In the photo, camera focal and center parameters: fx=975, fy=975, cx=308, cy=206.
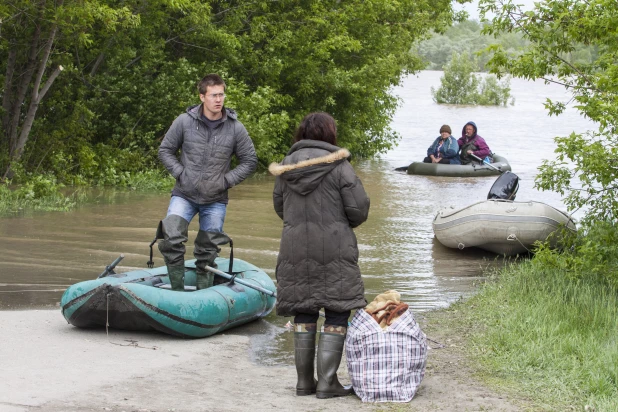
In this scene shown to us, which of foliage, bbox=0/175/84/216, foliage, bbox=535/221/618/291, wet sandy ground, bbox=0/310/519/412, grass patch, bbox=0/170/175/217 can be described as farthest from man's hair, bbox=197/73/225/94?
foliage, bbox=0/175/84/216

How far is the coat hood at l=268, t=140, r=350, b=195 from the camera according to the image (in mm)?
5949

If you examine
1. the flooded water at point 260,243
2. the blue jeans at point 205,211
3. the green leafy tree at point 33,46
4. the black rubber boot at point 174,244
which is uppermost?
the green leafy tree at point 33,46

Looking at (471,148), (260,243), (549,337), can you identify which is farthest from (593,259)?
(471,148)

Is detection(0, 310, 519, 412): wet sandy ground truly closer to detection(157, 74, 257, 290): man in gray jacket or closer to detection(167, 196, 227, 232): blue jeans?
detection(157, 74, 257, 290): man in gray jacket

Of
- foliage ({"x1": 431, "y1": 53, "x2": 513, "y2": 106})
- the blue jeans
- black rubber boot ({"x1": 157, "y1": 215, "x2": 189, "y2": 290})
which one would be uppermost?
foliage ({"x1": 431, "y1": 53, "x2": 513, "y2": 106})

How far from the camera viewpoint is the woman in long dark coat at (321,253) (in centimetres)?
595

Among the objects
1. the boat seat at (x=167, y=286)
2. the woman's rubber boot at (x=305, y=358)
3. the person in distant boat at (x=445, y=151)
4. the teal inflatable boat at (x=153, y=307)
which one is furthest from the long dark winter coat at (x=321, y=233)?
the person in distant boat at (x=445, y=151)

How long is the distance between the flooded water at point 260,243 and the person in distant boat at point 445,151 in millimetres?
994

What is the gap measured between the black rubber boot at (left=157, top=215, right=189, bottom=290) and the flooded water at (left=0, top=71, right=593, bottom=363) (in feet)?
2.28

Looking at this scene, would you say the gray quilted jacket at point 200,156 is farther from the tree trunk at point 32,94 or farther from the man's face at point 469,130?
the man's face at point 469,130

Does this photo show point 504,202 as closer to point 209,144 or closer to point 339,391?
point 209,144

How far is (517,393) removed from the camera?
19.7ft

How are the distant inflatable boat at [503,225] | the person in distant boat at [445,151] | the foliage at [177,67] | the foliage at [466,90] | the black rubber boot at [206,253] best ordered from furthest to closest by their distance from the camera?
1. the foliage at [466,90]
2. the person in distant boat at [445,151]
3. the foliage at [177,67]
4. the distant inflatable boat at [503,225]
5. the black rubber boot at [206,253]

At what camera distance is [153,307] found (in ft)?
23.5
